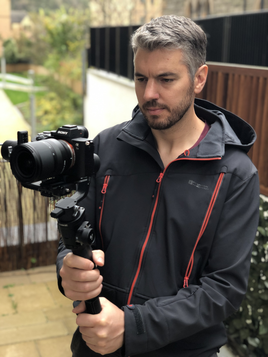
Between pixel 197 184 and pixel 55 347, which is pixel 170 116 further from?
pixel 55 347

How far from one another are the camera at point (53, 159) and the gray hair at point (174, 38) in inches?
16.8

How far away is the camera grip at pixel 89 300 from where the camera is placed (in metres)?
1.49

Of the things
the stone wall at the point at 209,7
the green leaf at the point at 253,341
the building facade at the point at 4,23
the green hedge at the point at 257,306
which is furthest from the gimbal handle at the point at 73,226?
the building facade at the point at 4,23

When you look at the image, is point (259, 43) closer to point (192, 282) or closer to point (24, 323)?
point (24, 323)

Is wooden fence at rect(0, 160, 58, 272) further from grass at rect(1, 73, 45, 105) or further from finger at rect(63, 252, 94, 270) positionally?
grass at rect(1, 73, 45, 105)

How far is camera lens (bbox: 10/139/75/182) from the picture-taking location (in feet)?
4.48

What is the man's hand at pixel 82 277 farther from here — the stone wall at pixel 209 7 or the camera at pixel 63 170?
the stone wall at pixel 209 7

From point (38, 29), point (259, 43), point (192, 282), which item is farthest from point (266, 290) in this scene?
point (38, 29)

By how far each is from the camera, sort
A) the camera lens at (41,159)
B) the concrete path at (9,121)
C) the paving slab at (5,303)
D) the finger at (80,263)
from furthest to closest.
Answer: the concrete path at (9,121), the paving slab at (5,303), the finger at (80,263), the camera lens at (41,159)

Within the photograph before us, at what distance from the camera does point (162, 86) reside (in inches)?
65.9

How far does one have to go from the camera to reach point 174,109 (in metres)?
1.70

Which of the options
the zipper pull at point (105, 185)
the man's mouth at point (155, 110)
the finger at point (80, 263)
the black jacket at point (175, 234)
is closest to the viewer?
the finger at point (80, 263)

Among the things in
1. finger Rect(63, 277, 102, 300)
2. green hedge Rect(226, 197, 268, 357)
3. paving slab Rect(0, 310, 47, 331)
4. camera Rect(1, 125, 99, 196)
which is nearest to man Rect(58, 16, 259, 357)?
finger Rect(63, 277, 102, 300)

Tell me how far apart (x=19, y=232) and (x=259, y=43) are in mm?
4585
